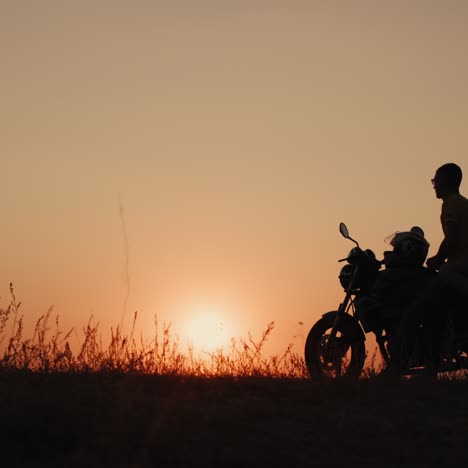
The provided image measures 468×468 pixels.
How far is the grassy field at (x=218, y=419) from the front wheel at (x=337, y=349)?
1.19 meters

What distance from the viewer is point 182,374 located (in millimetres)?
Answer: 7191

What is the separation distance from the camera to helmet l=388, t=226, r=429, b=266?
331 inches

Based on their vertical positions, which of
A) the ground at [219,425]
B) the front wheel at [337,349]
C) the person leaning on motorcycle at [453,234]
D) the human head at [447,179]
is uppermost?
the human head at [447,179]

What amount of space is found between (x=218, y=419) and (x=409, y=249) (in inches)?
150

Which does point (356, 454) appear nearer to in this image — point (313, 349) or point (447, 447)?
point (447, 447)

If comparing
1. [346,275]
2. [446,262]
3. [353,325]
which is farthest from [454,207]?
[353,325]

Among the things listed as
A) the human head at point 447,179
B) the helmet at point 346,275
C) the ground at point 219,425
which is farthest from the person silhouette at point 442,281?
the ground at point 219,425

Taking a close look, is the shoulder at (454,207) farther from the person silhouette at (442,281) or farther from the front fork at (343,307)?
the front fork at (343,307)

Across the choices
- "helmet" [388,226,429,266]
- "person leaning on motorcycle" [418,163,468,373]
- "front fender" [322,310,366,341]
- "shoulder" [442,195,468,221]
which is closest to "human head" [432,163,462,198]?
"person leaning on motorcycle" [418,163,468,373]

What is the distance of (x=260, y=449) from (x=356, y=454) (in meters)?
0.63

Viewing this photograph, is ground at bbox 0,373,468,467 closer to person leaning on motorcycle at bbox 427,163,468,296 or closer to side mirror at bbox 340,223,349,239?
person leaning on motorcycle at bbox 427,163,468,296

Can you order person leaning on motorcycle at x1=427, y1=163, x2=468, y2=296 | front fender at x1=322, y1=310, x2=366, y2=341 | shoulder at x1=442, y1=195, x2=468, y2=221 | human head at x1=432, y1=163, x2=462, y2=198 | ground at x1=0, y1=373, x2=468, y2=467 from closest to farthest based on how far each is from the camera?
1. ground at x1=0, y1=373, x2=468, y2=467
2. person leaning on motorcycle at x1=427, y1=163, x2=468, y2=296
3. shoulder at x1=442, y1=195, x2=468, y2=221
4. human head at x1=432, y1=163, x2=462, y2=198
5. front fender at x1=322, y1=310, x2=366, y2=341

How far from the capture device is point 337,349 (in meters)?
8.59

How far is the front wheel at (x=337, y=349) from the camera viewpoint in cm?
856
